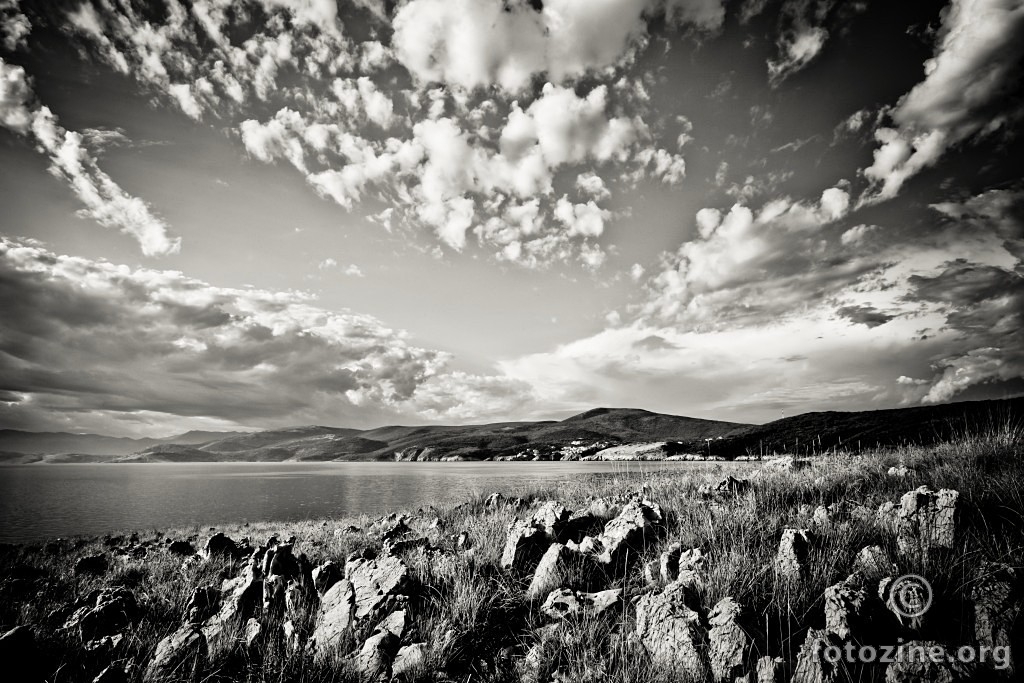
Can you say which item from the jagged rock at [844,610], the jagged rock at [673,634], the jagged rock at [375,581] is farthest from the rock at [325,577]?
the jagged rock at [844,610]

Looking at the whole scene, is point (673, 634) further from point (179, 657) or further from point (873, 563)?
point (179, 657)

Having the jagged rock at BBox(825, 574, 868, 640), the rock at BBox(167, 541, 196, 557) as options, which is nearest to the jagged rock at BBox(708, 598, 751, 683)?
the jagged rock at BBox(825, 574, 868, 640)

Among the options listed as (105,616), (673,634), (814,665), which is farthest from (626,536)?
(105,616)

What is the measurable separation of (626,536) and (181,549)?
55.0 feet

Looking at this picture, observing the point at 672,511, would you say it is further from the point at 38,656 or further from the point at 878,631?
the point at 38,656

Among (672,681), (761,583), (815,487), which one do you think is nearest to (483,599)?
(672,681)

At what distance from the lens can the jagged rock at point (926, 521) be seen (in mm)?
5133

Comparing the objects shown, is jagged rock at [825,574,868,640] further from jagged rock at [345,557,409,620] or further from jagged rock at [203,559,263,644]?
jagged rock at [203,559,263,644]

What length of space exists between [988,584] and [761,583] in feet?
6.19

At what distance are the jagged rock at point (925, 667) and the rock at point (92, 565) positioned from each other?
18.2m

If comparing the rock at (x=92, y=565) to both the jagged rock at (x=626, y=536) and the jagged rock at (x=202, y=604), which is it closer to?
the jagged rock at (x=202, y=604)

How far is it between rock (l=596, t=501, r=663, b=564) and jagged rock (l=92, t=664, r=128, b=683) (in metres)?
5.85

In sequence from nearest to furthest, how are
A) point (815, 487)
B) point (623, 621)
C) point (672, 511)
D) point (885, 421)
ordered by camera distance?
point (623, 621)
point (672, 511)
point (815, 487)
point (885, 421)

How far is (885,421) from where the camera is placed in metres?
66.5
